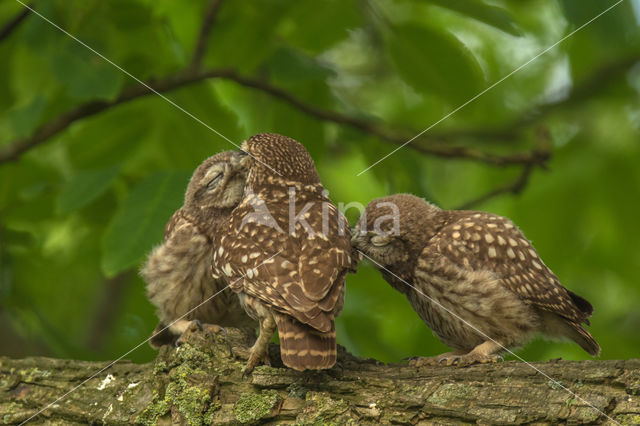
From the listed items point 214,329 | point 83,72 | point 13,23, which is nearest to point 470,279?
point 214,329

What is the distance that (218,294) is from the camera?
14.3 feet

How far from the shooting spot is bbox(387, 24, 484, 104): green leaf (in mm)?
4742

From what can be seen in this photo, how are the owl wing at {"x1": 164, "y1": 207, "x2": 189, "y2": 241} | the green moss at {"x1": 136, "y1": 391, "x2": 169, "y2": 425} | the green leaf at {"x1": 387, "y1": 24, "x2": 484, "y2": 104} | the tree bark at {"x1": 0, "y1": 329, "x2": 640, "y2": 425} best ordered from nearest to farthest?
the tree bark at {"x1": 0, "y1": 329, "x2": 640, "y2": 425}
the green moss at {"x1": 136, "y1": 391, "x2": 169, "y2": 425}
the owl wing at {"x1": 164, "y1": 207, "x2": 189, "y2": 241}
the green leaf at {"x1": 387, "y1": 24, "x2": 484, "y2": 104}

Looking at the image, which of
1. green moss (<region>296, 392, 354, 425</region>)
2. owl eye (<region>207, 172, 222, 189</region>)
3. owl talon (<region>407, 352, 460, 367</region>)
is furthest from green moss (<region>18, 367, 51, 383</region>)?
owl talon (<region>407, 352, 460, 367</region>)

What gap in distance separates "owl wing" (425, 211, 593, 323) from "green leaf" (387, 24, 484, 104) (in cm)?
94

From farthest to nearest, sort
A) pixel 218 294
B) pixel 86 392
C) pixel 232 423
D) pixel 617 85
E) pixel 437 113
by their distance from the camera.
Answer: pixel 437 113
pixel 617 85
pixel 218 294
pixel 86 392
pixel 232 423

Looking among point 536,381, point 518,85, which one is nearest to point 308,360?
point 536,381

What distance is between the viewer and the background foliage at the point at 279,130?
459cm

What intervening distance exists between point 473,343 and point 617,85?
3.98 meters

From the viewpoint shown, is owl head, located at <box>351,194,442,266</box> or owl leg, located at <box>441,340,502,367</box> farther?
owl head, located at <box>351,194,442,266</box>

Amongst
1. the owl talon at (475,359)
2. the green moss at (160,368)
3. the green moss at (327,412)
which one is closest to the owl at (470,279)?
the owl talon at (475,359)

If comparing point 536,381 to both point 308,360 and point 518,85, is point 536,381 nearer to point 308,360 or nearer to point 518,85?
point 308,360

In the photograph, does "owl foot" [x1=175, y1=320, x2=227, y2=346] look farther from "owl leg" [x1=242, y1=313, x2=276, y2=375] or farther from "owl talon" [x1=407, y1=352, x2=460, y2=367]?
"owl talon" [x1=407, y1=352, x2=460, y2=367]

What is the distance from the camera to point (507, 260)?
159 inches
